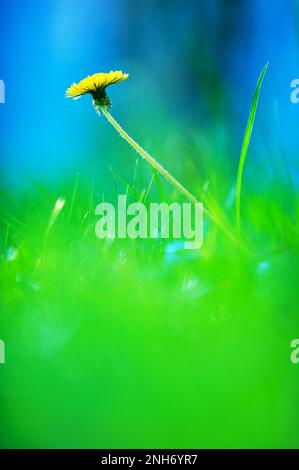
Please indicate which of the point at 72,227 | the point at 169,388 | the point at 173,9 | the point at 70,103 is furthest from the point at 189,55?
the point at 169,388

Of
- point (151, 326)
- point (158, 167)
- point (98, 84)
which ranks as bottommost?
point (151, 326)

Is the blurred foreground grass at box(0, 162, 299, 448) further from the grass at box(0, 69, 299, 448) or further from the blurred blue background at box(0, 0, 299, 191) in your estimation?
the blurred blue background at box(0, 0, 299, 191)

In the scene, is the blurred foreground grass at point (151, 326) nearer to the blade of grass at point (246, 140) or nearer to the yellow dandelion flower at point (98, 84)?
the blade of grass at point (246, 140)

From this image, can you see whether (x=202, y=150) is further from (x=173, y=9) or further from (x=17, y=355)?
(x=17, y=355)

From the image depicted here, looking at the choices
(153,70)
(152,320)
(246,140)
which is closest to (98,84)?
(153,70)

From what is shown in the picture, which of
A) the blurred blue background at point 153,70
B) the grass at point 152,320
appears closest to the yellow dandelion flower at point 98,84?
the blurred blue background at point 153,70

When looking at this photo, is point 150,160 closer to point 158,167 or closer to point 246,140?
point 158,167

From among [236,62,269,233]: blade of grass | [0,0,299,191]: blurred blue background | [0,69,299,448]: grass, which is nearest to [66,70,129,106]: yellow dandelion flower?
[0,0,299,191]: blurred blue background
